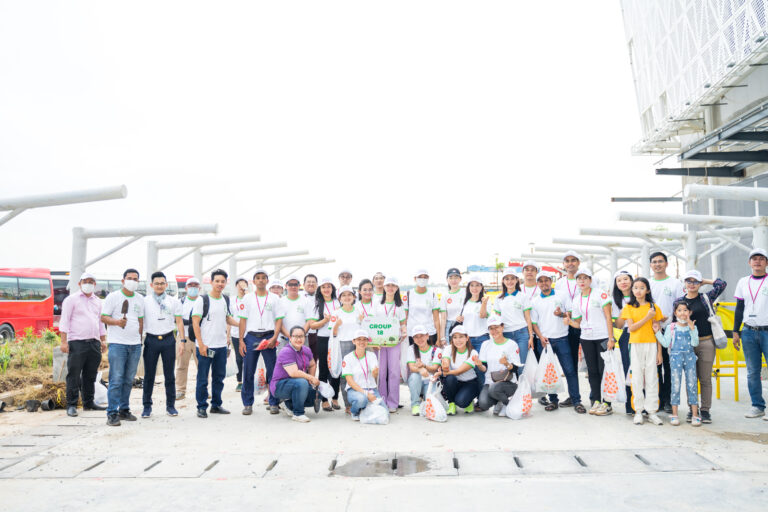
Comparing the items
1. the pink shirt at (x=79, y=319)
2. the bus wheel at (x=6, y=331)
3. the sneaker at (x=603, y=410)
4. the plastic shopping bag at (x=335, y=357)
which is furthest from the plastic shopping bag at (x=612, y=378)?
the bus wheel at (x=6, y=331)

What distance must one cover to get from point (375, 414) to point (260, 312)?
2.00m

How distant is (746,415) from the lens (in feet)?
21.6

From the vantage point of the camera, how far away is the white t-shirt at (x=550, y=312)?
286 inches

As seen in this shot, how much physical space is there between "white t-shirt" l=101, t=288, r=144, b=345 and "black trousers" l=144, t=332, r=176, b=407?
16 centimetres

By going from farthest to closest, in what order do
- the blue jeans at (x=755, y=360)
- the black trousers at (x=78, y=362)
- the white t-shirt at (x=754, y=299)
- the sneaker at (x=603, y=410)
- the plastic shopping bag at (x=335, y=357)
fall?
the plastic shopping bag at (x=335, y=357) → the black trousers at (x=78, y=362) → the sneaker at (x=603, y=410) → the blue jeans at (x=755, y=360) → the white t-shirt at (x=754, y=299)

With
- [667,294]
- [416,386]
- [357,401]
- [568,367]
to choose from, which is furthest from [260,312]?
[667,294]

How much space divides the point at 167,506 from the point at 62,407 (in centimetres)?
457

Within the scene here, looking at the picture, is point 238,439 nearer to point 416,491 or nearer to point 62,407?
point 416,491

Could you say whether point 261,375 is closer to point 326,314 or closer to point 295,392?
point 295,392

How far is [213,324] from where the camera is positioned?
7.24 m

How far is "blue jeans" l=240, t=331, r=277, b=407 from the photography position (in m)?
7.32

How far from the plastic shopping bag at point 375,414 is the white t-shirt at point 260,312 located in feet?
5.51

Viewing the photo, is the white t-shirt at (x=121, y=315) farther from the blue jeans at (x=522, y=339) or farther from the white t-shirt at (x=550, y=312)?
the white t-shirt at (x=550, y=312)

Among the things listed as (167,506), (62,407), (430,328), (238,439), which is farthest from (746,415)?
(62,407)
